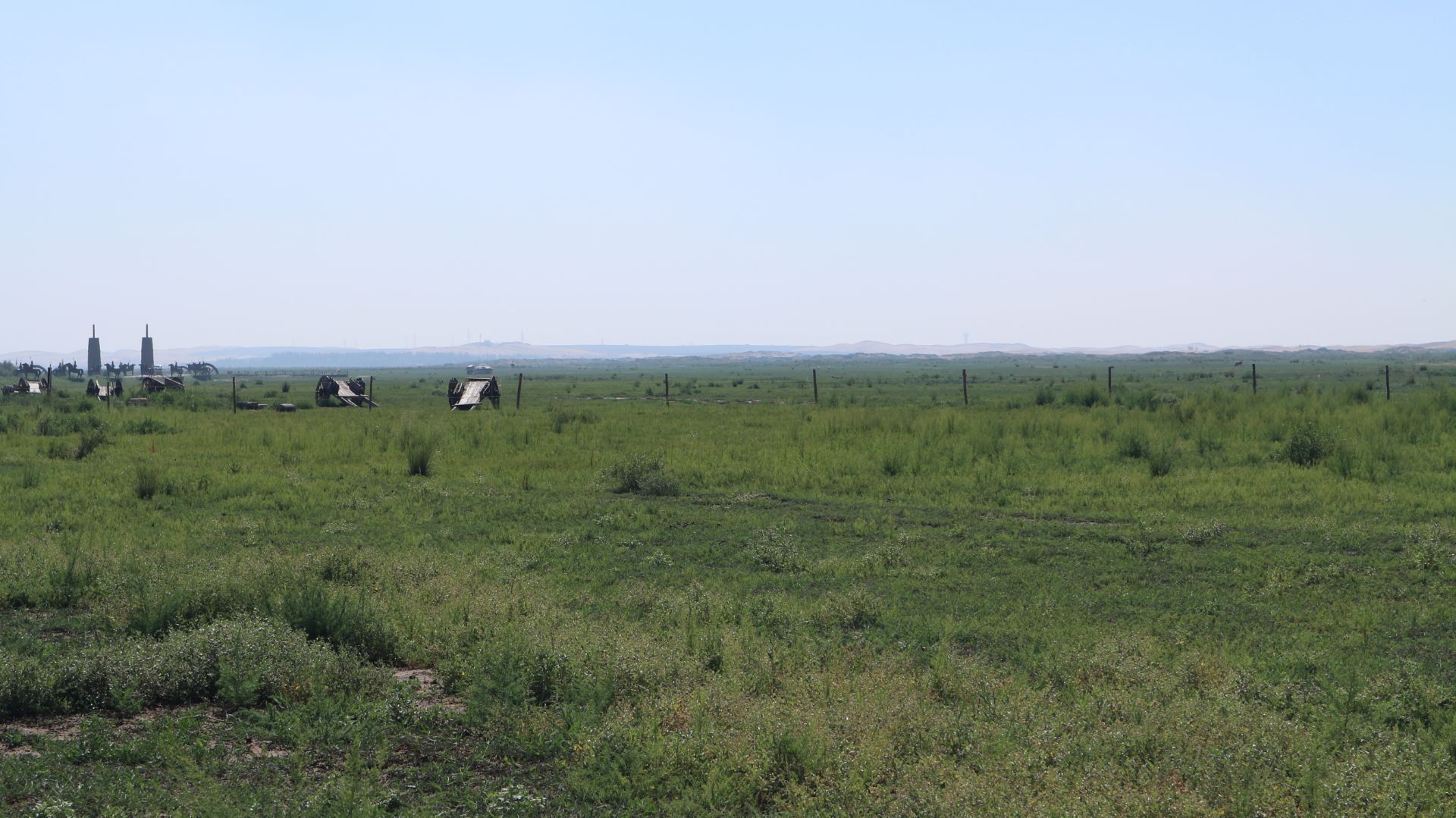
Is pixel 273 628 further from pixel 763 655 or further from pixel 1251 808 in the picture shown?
pixel 1251 808

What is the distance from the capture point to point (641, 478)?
17609mm

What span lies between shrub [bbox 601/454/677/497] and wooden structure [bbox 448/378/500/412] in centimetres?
2119

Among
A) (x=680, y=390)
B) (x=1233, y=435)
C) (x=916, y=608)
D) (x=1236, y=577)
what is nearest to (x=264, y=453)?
(x=916, y=608)

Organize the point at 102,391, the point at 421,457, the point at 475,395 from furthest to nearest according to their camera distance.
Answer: the point at 102,391
the point at 475,395
the point at 421,457

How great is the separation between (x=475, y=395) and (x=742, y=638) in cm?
3350

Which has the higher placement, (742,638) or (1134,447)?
(1134,447)

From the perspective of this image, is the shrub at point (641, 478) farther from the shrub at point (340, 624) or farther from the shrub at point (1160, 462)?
the shrub at point (340, 624)

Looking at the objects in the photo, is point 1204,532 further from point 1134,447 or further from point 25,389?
point 25,389

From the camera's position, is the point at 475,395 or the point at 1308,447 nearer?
the point at 1308,447

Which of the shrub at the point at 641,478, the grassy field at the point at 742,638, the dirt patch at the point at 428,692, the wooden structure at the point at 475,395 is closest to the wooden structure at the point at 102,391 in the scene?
the wooden structure at the point at 475,395

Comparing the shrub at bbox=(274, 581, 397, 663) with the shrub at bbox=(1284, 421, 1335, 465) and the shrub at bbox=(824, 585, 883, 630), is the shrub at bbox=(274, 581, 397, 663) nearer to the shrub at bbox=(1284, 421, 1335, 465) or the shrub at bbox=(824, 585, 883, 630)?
the shrub at bbox=(824, 585, 883, 630)

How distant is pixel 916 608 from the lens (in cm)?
948

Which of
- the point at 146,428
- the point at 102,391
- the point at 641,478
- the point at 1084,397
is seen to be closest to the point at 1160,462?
the point at 641,478

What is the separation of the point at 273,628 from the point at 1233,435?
19.6 meters
